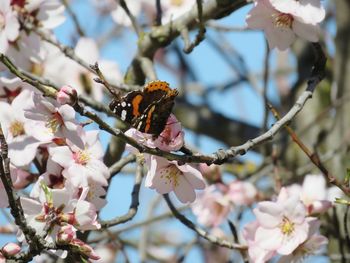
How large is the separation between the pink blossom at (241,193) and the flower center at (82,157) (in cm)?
106

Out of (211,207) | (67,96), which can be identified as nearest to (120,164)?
(67,96)

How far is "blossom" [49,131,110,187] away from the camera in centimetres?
175

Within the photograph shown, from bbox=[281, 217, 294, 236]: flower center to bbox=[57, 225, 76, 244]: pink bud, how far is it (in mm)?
623

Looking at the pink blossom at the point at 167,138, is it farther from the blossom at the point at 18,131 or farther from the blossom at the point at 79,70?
the blossom at the point at 79,70

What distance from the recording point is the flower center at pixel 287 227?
207 centimetres

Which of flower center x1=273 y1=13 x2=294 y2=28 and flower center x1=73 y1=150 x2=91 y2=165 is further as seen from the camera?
flower center x1=273 y1=13 x2=294 y2=28

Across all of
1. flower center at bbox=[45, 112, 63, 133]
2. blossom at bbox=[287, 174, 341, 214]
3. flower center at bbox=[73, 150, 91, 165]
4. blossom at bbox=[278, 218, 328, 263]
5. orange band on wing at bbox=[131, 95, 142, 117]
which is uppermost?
orange band on wing at bbox=[131, 95, 142, 117]

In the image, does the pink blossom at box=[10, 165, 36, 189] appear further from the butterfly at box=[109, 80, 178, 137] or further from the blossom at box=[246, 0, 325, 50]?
the blossom at box=[246, 0, 325, 50]

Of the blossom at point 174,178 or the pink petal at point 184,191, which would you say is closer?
the blossom at point 174,178

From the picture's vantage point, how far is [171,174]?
1.76 meters

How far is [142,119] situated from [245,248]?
2.21 ft

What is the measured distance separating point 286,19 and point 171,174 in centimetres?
48

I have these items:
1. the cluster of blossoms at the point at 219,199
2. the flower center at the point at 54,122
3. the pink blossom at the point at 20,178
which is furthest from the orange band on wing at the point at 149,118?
the cluster of blossoms at the point at 219,199

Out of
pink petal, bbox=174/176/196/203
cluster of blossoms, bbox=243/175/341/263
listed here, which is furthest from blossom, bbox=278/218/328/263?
pink petal, bbox=174/176/196/203
